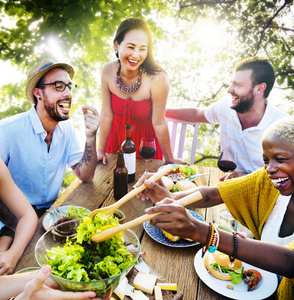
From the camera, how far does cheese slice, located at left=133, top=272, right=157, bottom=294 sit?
106 cm

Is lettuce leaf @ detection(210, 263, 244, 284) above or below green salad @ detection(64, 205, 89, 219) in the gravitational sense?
below

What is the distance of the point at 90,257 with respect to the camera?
0.93 meters

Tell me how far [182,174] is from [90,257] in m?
1.28

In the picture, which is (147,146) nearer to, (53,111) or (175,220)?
→ (53,111)

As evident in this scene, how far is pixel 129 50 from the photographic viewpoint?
8.50 feet

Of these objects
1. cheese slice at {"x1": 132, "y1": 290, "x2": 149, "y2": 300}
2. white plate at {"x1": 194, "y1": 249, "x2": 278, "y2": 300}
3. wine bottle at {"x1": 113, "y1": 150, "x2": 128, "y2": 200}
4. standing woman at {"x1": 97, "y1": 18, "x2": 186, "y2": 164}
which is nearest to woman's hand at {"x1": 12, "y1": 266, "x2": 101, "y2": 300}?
cheese slice at {"x1": 132, "y1": 290, "x2": 149, "y2": 300}

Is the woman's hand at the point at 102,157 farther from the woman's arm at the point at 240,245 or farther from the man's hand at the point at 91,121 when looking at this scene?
the woman's arm at the point at 240,245

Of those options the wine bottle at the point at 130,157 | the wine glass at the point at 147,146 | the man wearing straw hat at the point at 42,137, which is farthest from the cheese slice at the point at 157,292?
the wine glass at the point at 147,146

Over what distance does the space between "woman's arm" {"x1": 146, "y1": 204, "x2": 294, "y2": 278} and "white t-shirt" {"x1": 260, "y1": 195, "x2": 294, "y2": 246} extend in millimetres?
244

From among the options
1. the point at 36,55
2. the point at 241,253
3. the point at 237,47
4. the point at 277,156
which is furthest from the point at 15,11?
the point at 237,47

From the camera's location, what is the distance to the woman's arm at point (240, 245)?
1.09m

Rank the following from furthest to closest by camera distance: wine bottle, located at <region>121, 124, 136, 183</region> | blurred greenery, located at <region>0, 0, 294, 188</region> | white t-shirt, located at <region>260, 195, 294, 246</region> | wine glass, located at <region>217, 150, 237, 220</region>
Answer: blurred greenery, located at <region>0, 0, 294, 188</region> → wine bottle, located at <region>121, 124, 136, 183</region> → wine glass, located at <region>217, 150, 237, 220</region> → white t-shirt, located at <region>260, 195, 294, 246</region>

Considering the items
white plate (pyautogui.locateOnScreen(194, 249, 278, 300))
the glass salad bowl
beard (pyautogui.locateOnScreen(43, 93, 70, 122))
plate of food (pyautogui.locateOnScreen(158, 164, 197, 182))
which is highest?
beard (pyautogui.locateOnScreen(43, 93, 70, 122))

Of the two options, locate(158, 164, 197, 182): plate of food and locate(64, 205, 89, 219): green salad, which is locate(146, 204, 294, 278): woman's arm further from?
locate(158, 164, 197, 182): plate of food
